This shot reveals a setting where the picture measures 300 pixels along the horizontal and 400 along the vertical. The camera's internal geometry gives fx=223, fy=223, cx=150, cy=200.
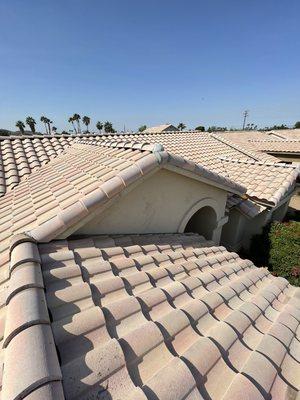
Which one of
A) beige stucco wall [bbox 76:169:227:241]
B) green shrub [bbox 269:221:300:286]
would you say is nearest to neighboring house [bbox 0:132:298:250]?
green shrub [bbox 269:221:300:286]

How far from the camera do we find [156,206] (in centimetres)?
582

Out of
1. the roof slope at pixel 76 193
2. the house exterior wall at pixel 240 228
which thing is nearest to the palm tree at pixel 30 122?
the roof slope at pixel 76 193

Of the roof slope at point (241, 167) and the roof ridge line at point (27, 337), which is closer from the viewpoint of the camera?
the roof ridge line at point (27, 337)

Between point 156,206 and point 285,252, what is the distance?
20.8ft

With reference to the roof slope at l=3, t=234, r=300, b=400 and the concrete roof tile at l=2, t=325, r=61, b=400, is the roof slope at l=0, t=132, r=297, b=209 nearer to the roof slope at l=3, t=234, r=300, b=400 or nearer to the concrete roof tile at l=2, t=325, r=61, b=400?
the roof slope at l=3, t=234, r=300, b=400

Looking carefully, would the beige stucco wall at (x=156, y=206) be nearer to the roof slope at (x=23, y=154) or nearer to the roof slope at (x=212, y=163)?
the roof slope at (x=212, y=163)

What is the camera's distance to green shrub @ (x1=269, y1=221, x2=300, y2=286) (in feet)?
28.1

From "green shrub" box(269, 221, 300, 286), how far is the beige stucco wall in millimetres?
3876

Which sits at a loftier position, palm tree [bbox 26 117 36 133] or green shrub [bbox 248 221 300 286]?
palm tree [bbox 26 117 36 133]

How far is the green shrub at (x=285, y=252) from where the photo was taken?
28.1 ft

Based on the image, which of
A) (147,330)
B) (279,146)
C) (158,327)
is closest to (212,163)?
(158,327)

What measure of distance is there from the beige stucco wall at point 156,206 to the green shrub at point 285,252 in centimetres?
388

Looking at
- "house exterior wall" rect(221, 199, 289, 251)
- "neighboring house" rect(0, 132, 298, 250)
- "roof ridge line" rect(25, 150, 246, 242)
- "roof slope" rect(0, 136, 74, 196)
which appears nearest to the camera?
"roof ridge line" rect(25, 150, 246, 242)

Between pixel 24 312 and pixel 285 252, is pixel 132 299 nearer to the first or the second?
pixel 24 312
